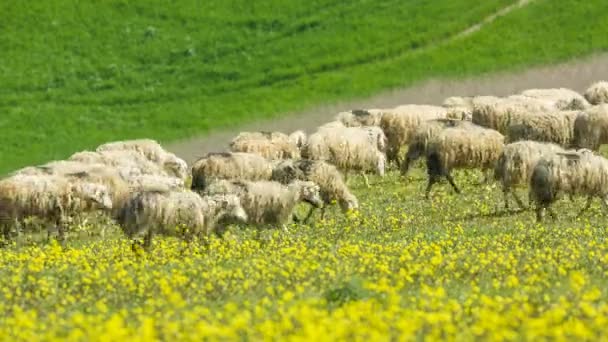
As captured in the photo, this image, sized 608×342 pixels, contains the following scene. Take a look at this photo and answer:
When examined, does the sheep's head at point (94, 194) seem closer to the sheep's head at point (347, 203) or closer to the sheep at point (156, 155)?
the sheep's head at point (347, 203)

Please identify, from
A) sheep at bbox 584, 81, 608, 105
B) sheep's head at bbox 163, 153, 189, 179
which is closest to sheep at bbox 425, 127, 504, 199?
sheep's head at bbox 163, 153, 189, 179

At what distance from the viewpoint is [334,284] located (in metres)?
15.3

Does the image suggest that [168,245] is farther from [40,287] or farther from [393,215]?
[393,215]

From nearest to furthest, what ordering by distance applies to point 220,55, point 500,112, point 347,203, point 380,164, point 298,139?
point 347,203
point 380,164
point 298,139
point 500,112
point 220,55

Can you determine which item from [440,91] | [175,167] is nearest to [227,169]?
[175,167]

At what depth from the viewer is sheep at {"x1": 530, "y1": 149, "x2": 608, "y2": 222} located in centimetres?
2295

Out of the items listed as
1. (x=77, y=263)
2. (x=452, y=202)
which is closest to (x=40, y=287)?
(x=77, y=263)

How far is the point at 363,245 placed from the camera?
19.4 metres

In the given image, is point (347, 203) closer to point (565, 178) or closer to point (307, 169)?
point (307, 169)

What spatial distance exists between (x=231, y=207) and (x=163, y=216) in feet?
5.79

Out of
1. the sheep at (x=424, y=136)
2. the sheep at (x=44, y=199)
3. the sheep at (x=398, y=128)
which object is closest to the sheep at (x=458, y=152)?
the sheep at (x=424, y=136)

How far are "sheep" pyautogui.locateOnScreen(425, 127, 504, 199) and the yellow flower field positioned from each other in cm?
403

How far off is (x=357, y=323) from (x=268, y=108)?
144 ft

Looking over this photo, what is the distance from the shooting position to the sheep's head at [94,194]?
24.9 m
